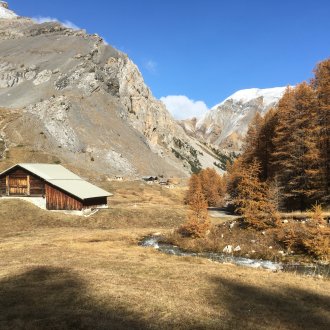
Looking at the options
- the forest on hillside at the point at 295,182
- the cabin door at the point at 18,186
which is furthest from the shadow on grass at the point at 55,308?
the cabin door at the point at 18,186

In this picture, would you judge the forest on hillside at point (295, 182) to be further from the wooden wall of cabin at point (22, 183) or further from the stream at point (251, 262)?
the wooden wall of cabin at point (22, 183)

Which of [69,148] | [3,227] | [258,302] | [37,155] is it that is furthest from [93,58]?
[258,302]

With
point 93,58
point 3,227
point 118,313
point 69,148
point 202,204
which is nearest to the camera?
point 118,313

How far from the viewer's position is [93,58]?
16712 cm

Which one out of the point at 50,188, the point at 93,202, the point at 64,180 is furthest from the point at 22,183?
the point at 93,202

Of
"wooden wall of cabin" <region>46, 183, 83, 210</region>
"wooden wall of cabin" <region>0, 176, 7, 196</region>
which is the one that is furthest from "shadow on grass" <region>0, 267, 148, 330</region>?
"wooden wall of cabin" <region>0, 176, 7, 196</region>

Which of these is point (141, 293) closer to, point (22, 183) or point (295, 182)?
point (295, 182)

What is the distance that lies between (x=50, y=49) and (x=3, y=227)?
142 metres

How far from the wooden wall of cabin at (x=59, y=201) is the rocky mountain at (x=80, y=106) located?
5055 cm

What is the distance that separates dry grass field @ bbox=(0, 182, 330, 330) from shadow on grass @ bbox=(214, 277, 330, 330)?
0.04 m

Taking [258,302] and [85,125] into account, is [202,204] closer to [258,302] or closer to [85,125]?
[258,302]

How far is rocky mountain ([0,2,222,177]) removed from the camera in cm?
12069

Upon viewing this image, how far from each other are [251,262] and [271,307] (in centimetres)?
1540

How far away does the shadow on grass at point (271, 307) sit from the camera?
15383mm
